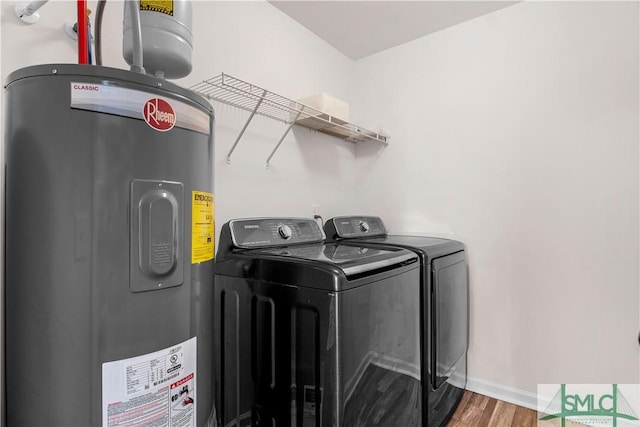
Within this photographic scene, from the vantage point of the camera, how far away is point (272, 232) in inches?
64.6

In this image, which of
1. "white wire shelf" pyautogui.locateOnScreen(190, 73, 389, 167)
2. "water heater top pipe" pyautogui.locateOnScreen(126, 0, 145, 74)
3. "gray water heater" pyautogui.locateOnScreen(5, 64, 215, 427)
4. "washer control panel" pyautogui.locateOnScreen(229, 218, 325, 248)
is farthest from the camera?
"white wire shelf" pyautogui.locateOnScreen(190, 73, 389, 167)

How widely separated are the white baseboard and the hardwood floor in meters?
0.03

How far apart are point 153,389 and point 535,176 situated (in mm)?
2259

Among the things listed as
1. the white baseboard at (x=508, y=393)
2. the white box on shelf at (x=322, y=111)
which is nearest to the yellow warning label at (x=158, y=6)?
the white box on shelf at (x=322, y=111)

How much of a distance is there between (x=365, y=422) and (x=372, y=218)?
4.93 ft

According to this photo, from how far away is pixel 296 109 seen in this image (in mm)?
2002

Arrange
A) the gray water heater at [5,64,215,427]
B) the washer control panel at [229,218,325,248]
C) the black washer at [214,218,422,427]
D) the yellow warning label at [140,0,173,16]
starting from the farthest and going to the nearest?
1. the washer control panel at [229,218,325,248]
2. the black washer at [214,218,422,427]
3. the yellow warning label at [140,0,173,16]
4. the gray water heater at [5,64,215,427]

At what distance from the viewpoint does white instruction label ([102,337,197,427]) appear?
785 millimetres

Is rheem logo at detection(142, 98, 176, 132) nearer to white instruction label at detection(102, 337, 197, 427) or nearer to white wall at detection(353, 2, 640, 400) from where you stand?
white instruction label at detection(102, 337, 197, 427)

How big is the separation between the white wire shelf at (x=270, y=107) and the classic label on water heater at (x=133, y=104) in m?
0.61

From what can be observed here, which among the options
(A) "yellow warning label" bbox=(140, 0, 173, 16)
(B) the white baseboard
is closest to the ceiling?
(A) "yellow warning label" bbox=(140, 0, 173, 16)

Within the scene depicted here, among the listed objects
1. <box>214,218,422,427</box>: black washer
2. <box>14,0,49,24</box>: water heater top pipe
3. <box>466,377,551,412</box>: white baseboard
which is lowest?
<box>466,377,551,412</box>: white baseboard

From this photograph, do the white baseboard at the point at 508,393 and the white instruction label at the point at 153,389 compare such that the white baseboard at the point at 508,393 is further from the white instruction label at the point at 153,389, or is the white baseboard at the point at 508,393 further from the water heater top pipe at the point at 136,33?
the water heater top pipe at the point at 136,33

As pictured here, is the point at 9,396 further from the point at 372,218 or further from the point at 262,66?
the point at 372,218
